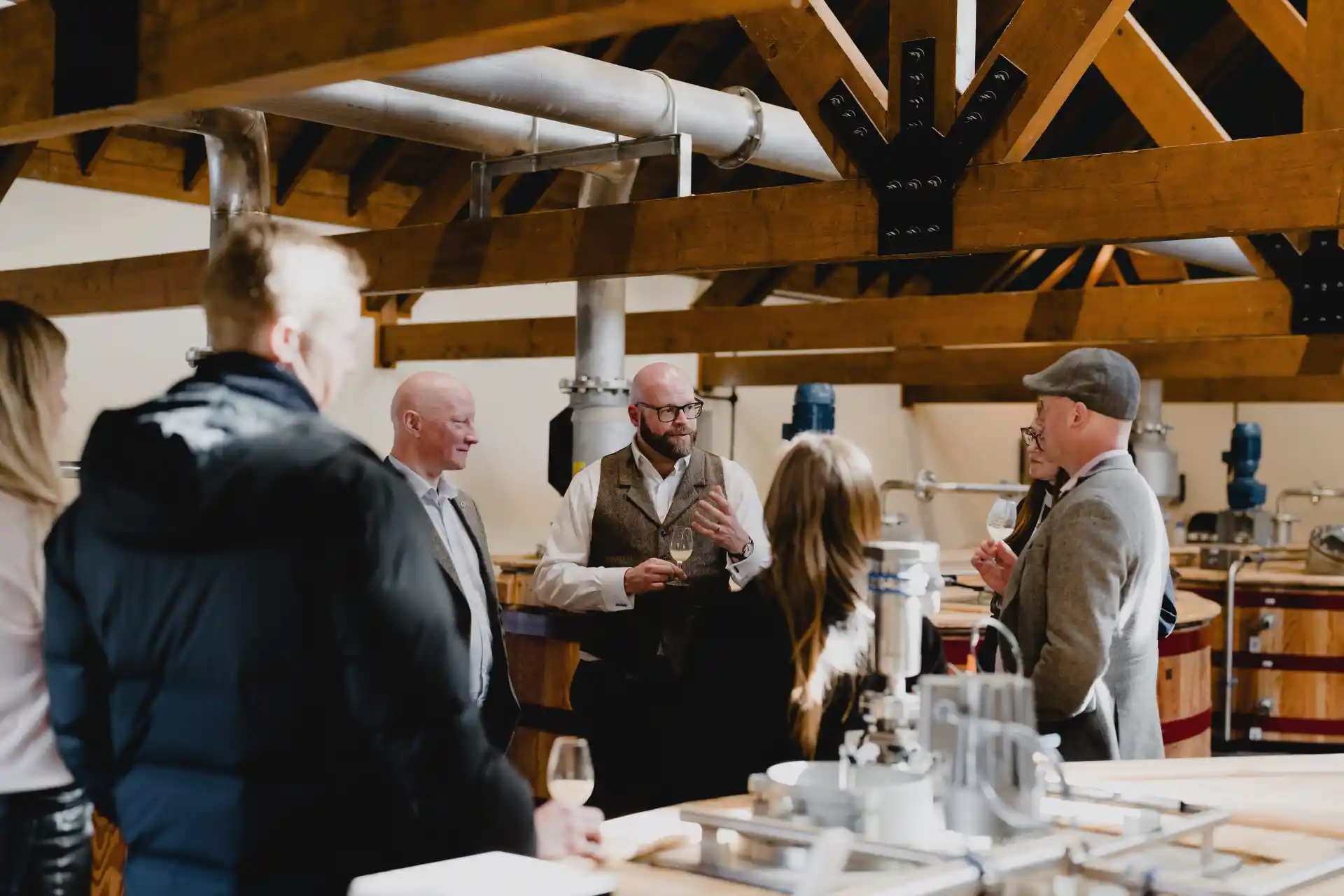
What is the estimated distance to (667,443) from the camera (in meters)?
4.30

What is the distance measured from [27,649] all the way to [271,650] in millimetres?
808

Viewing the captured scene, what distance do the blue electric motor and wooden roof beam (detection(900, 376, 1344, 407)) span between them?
3.59 ft

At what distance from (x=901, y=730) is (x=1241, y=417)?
43.5 ft

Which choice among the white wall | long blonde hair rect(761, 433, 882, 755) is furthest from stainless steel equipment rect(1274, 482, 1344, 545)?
long blonde hair rect(761, 433, 882, 755)

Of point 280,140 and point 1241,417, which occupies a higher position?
point 280,140

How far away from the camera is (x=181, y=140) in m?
7.98

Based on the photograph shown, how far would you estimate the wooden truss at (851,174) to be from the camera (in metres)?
2.73

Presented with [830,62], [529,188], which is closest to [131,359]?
[529,188]

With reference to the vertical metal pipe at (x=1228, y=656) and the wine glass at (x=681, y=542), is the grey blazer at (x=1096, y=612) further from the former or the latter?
the vertical metal pipe at (x=1228, y=656)

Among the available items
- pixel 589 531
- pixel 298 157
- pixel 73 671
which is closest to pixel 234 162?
pixel 589 531

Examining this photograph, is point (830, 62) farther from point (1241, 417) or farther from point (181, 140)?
point (1241, 417)

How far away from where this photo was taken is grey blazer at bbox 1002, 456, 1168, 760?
2.92 metres

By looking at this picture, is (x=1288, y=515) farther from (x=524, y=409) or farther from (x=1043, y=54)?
(x=1043, y=54)

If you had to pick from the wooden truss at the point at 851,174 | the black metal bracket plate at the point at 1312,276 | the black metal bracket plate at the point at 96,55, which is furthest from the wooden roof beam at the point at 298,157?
the black metal bracket plate at the point at 96,55
